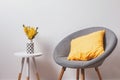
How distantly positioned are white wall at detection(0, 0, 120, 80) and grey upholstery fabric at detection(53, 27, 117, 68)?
8.6 inches

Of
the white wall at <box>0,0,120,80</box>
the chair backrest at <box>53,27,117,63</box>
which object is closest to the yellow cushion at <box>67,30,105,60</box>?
the chair backrest at <box>53,27,117,63</box>

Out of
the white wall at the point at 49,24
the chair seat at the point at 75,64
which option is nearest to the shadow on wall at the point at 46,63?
the white wall at the point at 49,24

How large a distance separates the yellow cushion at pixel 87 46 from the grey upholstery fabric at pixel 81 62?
0.07m

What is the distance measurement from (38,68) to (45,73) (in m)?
0.12

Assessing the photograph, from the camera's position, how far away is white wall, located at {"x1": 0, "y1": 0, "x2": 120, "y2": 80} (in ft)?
9.18

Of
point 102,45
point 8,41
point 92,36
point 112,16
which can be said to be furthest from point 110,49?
point 8,41

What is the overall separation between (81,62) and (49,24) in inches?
38.9

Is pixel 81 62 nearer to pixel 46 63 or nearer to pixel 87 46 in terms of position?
pixel 87 46

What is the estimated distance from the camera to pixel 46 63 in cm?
288

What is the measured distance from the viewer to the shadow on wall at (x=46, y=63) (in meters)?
2.86

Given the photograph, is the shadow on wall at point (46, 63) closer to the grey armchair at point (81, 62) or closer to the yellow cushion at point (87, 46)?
the grey armchair at point (81, 62)

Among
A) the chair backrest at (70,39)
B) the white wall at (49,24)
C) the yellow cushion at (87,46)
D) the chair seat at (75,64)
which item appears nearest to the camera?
the chair seat at (75,64)

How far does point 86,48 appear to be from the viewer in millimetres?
2342

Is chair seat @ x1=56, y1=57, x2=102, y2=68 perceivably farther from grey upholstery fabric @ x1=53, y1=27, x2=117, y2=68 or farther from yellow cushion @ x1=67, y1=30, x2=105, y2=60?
yellow cushion @ x1=67, y1=30, x2=105, y2=60
